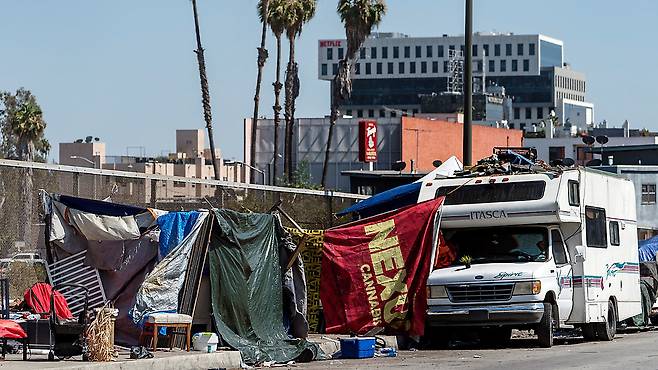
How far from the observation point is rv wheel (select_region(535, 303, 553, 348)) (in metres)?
21.3

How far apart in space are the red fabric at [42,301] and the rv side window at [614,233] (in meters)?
11.6

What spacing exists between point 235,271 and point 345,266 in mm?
2841

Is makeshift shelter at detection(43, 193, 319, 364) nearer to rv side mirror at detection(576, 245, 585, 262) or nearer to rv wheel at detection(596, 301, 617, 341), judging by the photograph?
rv side mirror at detection(576, 245, 585, 262)

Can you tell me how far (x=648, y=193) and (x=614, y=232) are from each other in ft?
147

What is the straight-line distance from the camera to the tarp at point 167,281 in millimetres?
18628

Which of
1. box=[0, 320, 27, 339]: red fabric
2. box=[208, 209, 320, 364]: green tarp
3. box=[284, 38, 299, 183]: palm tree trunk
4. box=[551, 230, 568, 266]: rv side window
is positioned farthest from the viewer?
box=[284, 38, 299, 183]: palm tree trunk

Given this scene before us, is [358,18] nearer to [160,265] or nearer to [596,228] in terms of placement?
[596,228]

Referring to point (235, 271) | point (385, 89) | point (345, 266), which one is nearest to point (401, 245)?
point (345, 266)

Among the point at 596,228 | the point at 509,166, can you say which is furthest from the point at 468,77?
the point at 596,228

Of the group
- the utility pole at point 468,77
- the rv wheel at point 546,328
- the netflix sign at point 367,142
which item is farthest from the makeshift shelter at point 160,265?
the netflix sign at point 367,142

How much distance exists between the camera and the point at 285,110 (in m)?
77.6

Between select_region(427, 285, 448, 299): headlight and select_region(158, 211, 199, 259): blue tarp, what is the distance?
4.70 m

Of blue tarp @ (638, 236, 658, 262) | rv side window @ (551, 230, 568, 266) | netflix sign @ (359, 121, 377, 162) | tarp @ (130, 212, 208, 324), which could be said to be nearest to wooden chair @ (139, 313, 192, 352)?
tarp @ (130, 212, 208, 324)

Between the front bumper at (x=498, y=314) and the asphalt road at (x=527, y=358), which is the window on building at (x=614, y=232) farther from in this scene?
the front bumper at (x=498, y=314)
